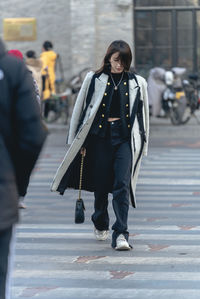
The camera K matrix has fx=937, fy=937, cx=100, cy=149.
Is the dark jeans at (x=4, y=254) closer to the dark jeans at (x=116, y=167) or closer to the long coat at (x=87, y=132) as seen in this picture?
the dark jeans at (x=116, y=167)

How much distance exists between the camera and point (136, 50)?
2300cm

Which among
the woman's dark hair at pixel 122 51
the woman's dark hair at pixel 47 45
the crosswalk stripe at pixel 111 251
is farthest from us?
the woman's dark hair at pixel 47 45

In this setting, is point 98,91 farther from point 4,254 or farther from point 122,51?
point 4,254

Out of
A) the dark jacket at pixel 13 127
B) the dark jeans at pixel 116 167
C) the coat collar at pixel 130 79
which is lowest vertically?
the dark jeans at pixel 116 167

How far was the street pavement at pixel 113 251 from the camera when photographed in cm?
626

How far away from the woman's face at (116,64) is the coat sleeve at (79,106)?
23 centimetres

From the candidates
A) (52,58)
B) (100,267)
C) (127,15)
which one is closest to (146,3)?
(127,15)

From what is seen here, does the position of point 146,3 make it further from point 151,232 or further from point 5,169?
point 5,169

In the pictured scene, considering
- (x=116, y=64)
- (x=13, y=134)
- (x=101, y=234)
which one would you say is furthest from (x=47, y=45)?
(x=13, y=134)

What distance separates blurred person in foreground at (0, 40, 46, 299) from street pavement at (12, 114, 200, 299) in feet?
6.42

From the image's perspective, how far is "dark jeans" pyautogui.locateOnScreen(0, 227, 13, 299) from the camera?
420 centimetres

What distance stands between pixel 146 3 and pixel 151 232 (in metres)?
14.9

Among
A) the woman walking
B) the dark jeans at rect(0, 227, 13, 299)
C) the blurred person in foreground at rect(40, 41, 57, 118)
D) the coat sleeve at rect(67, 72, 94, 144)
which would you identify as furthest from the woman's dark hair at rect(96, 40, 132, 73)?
the blurred person in foreground at rect(40, 41, 57, 118)

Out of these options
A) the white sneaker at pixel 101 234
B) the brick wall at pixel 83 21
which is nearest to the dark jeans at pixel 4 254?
the white sneaker at pixel 101 234
